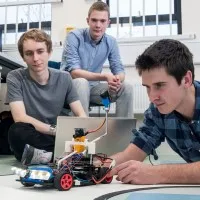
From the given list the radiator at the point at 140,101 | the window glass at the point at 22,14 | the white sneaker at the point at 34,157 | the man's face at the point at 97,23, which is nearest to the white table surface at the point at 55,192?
the white sneaker at the point at 34,157

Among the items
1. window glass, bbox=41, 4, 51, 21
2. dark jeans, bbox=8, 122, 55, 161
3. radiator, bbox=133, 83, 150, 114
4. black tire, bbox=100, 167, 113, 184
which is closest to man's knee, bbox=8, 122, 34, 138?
dark jeans, bbox=8, 122, 55, 161

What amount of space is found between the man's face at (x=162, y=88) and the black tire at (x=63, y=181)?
1.09ft

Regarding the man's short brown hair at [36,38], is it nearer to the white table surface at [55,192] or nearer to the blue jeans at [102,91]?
the blue jeans at [102,91]

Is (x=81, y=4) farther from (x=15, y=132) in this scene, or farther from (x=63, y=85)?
(x=15, y=132)

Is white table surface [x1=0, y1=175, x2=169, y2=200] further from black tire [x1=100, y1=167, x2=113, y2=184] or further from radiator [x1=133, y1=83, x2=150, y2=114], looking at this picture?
radiator [x1=133, y1=83, x2=150, y2=114]

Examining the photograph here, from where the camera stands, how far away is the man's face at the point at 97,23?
2508 millimetres

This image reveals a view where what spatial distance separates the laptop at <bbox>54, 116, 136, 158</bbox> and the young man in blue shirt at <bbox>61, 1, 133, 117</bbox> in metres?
0.57

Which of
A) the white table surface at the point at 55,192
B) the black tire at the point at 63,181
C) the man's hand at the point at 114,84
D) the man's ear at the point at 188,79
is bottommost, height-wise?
the white table surface at the point at 55,192

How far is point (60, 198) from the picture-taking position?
0.86 metres

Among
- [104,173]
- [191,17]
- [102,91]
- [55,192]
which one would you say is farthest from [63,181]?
[191,17]

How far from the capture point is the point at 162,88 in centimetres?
102

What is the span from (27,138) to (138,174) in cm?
91

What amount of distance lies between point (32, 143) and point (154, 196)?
1061 mm

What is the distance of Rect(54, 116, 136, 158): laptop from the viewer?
138 cm
